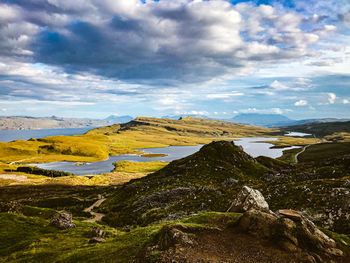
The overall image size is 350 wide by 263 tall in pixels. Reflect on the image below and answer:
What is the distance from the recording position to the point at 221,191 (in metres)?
58.7

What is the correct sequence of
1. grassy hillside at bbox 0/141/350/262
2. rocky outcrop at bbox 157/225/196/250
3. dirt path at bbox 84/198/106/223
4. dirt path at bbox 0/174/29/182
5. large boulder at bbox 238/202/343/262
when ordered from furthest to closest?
dirt path at bbox 0/174/29/182, dirt path at bbox 84/198/106/223, grassy hillside at bbox 0/141/350/262, rocky outcrop at bbox 157/225/196/250, large boulder at bbox 238/202/343/262

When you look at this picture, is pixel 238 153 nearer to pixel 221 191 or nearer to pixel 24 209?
pixel 221 191

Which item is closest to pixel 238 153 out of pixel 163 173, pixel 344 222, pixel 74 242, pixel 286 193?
pixel 163 173

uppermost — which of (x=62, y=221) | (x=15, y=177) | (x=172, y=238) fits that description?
(x=172, y=238)

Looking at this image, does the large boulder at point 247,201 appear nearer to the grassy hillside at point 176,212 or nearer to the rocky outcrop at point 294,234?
the grassy hillside at point 176,212

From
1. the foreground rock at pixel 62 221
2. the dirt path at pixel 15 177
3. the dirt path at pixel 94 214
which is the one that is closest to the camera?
the foreground rock at pixel 62 221

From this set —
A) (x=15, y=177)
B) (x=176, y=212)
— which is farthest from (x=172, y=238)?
(x=15, y=177)

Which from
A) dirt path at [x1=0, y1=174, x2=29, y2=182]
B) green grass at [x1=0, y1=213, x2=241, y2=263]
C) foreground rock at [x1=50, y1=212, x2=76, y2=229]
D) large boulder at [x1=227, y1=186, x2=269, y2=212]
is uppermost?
large boulder at [x1=227, y1=186, x2=269, y2=212]

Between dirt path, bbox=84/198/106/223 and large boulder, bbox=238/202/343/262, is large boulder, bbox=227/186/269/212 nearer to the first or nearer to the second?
large boulder, bbox=238/202/343/262

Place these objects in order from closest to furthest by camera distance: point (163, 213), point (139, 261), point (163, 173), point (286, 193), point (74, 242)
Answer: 1. point (139, 261)
2. point (74, 242)
3. point (286, 193)
4. point (163, 213)
5. point (163, 173)

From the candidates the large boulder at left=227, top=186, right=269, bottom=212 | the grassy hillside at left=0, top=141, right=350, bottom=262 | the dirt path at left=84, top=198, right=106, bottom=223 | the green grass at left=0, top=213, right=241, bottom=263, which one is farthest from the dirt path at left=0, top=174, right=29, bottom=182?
the large boulder at left=227, top=186, right=269, bottom=212

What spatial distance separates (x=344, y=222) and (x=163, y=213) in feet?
111

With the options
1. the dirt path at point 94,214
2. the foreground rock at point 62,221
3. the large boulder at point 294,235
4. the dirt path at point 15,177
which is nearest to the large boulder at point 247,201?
the large boulder at point 294,235

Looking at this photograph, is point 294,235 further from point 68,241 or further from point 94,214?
point 94,214
